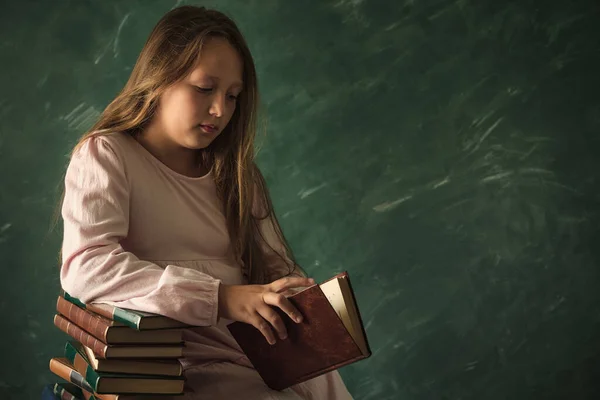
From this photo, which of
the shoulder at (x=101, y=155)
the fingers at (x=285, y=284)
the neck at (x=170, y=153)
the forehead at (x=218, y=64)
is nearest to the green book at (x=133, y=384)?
the fingers at (x=285, y=284)

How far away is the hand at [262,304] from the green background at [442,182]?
813 mm

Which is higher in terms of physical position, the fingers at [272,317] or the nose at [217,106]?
the nose at [217,106]

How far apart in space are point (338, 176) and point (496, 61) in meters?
0.55

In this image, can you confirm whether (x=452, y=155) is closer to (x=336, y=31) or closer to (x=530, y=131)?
(x=530, y=131)

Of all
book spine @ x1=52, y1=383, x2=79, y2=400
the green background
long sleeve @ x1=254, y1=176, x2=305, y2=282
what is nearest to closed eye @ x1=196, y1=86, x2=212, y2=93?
long sleeve @ x1=254, y1=176, x2=305, y2=282

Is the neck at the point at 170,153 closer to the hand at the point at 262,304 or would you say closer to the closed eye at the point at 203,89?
the closed eye at the point at 203,89

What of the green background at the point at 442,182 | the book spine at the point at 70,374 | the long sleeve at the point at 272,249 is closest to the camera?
the book spine at the point at 70,374

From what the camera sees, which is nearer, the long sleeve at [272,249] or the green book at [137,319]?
the green book at [137,319]

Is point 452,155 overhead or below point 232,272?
below

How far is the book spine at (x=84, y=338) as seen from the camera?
1276 mm

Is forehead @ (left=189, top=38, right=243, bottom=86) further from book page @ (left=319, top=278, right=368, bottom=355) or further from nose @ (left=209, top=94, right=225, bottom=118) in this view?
book page @ (left=319, top=278, right=368, bottom=355)

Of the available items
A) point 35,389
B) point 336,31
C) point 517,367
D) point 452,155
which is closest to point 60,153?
point 35,389

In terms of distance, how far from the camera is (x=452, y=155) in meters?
2.15

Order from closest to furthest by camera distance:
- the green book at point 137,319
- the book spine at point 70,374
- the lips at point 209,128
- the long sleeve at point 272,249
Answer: the green book at point 137,319 < the book spine at point 70,374 < the lips at point 209,128 < the long sleeve at point 272,249
